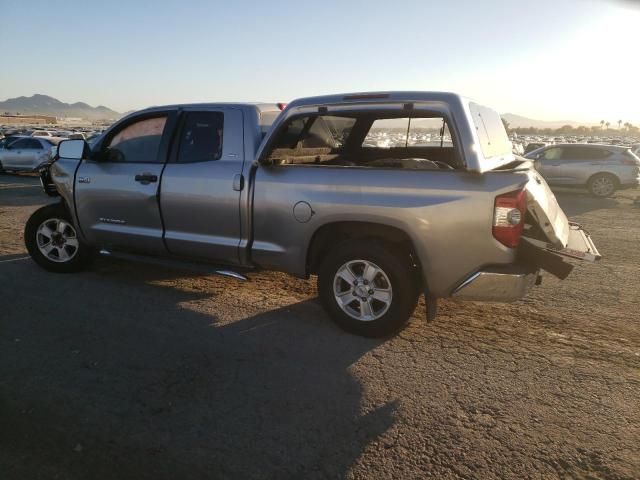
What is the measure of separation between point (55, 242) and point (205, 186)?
2468 mm

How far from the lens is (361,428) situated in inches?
106

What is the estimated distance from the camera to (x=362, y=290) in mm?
3863

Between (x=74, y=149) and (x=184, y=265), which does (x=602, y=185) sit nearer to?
(x=184, y=265)

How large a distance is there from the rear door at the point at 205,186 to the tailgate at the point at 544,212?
238cm

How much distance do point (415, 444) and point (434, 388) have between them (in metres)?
0.64

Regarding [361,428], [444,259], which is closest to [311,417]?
[361,428]

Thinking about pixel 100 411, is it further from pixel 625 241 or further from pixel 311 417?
pixel 625 241

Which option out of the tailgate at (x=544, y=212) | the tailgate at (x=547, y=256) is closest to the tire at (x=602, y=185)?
the tailgate at (x=544, y=212)

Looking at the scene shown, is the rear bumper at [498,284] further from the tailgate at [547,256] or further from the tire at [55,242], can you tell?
the tire at [55,242]

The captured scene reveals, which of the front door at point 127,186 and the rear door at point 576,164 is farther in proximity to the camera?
Result: the rear door at point 576,164

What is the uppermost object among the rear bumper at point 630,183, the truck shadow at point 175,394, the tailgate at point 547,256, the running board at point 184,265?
the tailgate at point 547,256

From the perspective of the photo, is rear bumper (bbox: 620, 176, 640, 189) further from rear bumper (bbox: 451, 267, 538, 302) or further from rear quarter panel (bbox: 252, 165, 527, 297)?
rear quarter panel (bbox: 252, 165, 527, 297)

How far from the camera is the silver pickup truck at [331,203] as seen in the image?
336 cm

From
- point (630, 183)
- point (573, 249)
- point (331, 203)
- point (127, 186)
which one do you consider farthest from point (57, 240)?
point (630, 183)
